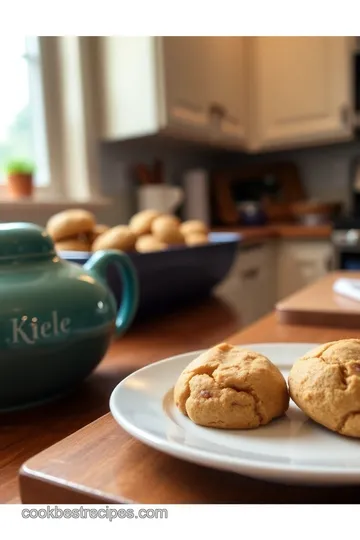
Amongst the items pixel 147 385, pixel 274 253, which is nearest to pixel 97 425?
pixel 147 385

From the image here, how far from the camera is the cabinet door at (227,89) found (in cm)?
234

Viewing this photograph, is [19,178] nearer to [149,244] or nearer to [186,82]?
[186,82]

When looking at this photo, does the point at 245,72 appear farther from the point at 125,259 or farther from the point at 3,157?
the point at 125,259

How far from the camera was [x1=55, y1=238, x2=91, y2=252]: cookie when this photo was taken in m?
0.80

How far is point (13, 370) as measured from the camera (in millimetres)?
440

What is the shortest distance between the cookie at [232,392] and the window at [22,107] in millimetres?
1609

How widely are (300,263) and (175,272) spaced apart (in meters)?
1.67

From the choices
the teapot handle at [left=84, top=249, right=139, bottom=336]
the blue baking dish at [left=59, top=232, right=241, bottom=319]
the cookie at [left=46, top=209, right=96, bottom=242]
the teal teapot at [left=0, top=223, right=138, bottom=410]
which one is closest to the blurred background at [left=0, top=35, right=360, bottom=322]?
the blue baking dish at [left=59, top=232, right=241, bottom=319]

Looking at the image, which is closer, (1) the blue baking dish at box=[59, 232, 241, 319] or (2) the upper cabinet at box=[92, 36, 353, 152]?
(1) the blue baking dish at box=[59, 232, 241, 319]

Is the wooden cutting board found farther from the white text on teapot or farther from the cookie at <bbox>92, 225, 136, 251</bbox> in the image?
the white text on teapot

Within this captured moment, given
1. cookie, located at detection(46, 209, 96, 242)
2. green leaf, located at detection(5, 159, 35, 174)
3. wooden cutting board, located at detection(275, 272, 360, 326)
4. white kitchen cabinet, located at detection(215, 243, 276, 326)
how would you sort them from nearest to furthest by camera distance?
wooden cutting board, located at detection(275, 272, 360, 326), cookie, located at detection(46, 209, 96, 242), green leaf, located at detection(5, 159, 35, 174), white kitchen cabinet, located at detection(215, 243, 276, 326)

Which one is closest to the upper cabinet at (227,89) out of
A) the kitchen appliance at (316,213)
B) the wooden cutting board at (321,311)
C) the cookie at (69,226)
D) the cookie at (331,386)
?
the kitchen appliance at (316,213)

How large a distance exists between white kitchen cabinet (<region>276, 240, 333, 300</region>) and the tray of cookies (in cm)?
143

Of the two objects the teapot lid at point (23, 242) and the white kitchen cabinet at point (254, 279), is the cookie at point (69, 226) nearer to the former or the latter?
the teapot lid at point (23, 242)
